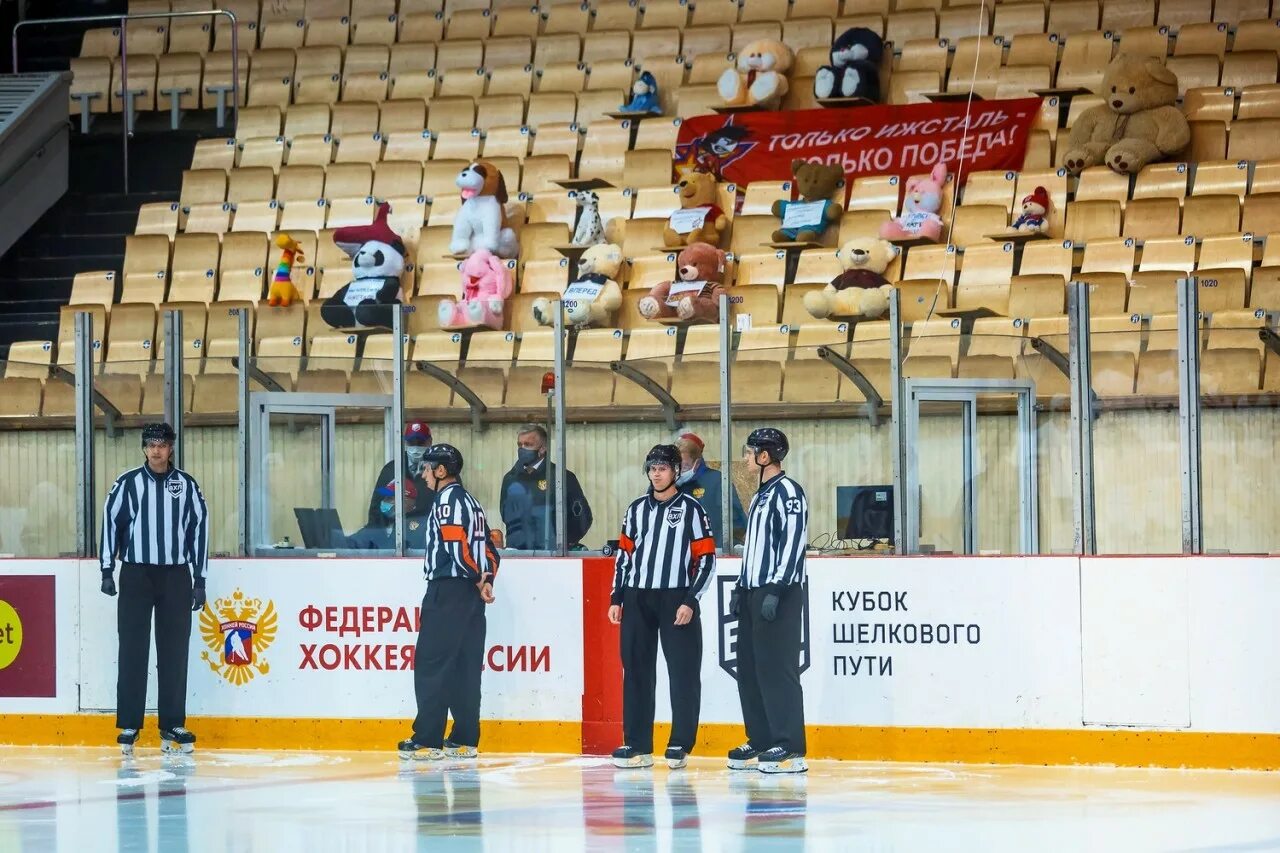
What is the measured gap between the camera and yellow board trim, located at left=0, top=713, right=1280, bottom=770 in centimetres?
886

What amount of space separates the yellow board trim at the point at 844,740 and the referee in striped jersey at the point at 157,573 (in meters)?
0.42

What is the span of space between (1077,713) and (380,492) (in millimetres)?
3640

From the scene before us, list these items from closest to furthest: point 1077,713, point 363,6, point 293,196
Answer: point 1077,713, point 293,196, point 363,6

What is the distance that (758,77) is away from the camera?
15102mm

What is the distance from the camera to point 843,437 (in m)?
9.52

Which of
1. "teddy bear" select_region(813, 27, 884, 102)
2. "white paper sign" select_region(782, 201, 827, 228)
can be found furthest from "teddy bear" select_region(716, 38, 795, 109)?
"white paper sign" select_region(782, 201, 827, 228)

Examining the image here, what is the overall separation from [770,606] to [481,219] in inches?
254

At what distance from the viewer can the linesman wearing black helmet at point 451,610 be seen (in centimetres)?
964

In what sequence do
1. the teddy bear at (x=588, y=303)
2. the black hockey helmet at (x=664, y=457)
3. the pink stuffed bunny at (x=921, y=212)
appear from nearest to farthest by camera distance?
the black hockey helmet at (x=664, y=457)
the pink stuffed bunny at (x=921, y=212)
the teddy bear at (x=588, y=303)

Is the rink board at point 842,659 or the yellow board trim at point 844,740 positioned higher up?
the rink board at point 842,659

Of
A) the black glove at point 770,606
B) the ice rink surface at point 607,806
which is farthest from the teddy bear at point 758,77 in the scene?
the black glove at point 770,606

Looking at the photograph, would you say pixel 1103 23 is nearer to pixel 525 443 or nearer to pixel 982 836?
pixel 525 443

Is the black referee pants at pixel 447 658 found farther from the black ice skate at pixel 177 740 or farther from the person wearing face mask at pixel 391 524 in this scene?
the black ice skate at pixel 177 740

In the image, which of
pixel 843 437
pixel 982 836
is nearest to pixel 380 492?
pixel 843 437
